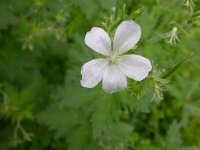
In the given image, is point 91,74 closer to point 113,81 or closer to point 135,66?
point 113,81

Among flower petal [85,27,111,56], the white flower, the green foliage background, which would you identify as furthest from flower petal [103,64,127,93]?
the green foliage background

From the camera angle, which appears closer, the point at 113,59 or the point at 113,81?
the point at 113,81

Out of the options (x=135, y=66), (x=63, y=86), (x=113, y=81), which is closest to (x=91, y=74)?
(x=113, y=81)

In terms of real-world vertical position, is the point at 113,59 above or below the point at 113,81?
above

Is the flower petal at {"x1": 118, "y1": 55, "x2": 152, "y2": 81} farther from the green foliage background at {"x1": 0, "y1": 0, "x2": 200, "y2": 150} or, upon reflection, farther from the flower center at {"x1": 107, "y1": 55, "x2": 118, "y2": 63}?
the green foliage background at {"x1": 0, "y1": 0, "x2": 200, "y2": 150}

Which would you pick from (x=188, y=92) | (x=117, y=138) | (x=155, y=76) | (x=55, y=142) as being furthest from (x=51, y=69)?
(x=155, y=76)

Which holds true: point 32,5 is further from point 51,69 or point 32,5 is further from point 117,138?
point 117,138

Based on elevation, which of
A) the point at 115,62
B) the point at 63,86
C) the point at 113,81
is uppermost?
the point at 63,86
